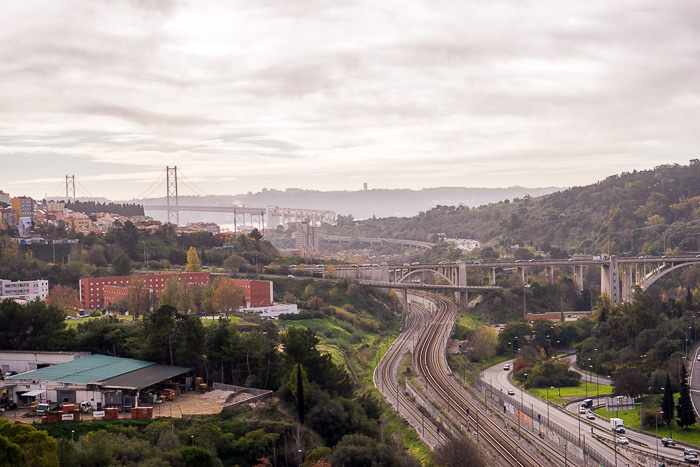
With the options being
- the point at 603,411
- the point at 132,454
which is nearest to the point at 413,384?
the point at 603,411

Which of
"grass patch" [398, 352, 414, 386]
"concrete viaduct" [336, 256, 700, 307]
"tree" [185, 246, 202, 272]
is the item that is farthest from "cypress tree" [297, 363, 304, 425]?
"concrete viaduct" [336, 256, 700, 307]

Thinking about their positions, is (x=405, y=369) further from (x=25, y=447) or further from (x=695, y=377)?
(x=25, y=447)

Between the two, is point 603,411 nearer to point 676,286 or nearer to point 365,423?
point 365,423

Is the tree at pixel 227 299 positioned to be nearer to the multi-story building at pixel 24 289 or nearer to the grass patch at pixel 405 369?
the grass patch at pixel 405 369

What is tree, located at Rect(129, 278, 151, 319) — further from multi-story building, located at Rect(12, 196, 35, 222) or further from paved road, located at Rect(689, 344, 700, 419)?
multi-story building, located at Rect(12, 196, 35, 222)

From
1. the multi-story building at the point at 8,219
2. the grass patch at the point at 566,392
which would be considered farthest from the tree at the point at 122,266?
the grass patch at the point at 566,392

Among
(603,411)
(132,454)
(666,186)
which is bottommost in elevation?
(603,411)
